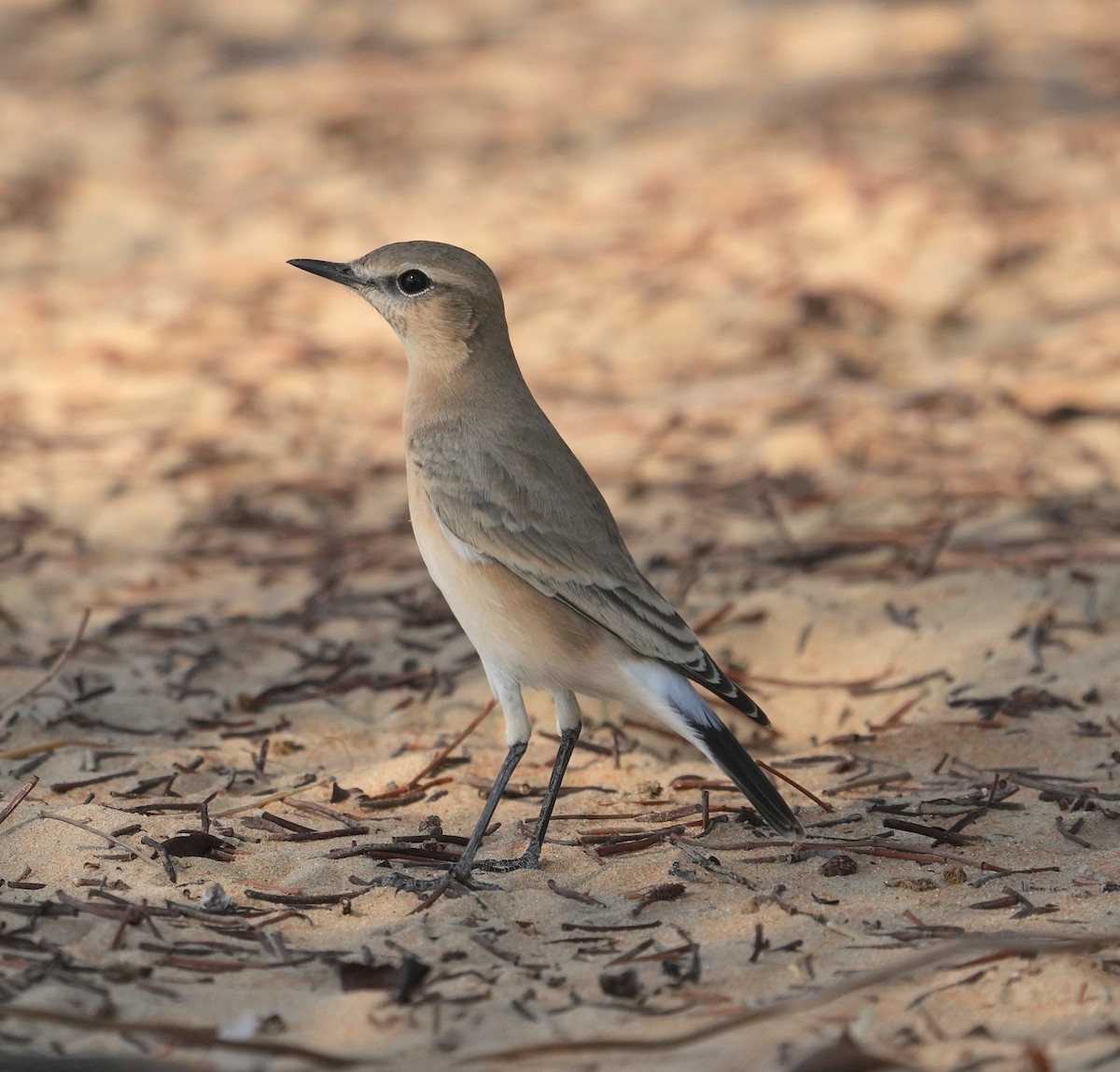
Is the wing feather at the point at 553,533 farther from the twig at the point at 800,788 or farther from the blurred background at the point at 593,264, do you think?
the blurred background at the point at 593,264

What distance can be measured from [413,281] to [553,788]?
2.10 meters

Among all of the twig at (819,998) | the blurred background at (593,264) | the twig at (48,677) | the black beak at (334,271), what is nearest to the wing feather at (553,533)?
the black beak at (334,271)

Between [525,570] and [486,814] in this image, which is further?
[525,570]

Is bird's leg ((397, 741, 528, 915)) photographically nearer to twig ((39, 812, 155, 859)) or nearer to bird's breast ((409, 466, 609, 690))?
bird's breast ((409, 466, 609, 690))

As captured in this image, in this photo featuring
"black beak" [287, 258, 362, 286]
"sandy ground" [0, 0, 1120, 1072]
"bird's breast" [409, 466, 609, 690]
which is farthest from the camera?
"black beak" [287, 258, 362, 286]

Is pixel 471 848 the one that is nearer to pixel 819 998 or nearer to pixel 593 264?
pixel 819 998

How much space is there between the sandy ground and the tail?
0.69 ft

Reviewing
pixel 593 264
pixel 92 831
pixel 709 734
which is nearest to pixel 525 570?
pixel 709 734

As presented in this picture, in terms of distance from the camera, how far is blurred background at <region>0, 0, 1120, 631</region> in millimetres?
8086

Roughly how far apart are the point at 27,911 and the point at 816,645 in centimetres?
363

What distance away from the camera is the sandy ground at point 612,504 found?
3.56 m

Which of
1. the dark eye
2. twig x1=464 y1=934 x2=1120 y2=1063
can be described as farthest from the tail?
the dark eye

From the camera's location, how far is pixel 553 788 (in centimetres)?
489

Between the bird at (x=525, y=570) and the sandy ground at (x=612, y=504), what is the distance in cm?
35
